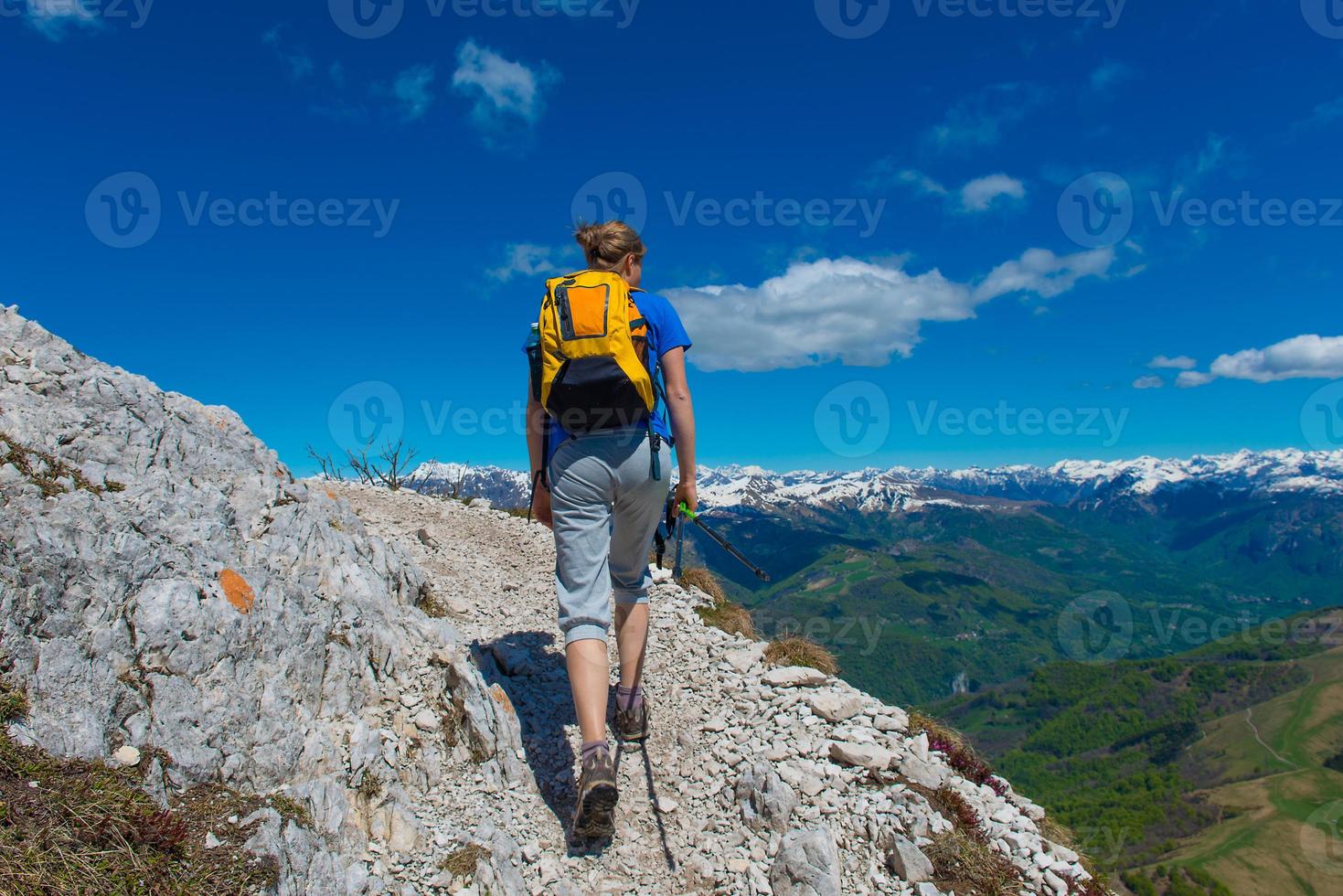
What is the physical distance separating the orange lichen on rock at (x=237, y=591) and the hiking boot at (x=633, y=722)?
3.73m

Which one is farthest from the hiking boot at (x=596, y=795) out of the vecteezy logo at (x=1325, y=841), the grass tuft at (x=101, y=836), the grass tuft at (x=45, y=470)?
the vecteezy logo at (x=1325, y=841)

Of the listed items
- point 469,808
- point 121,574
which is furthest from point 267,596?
point 469,808

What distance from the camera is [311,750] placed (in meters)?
5.72

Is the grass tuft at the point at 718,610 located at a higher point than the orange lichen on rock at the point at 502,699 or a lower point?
higher

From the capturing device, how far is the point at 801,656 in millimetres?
9383

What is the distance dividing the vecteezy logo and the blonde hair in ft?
775

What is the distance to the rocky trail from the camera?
4.88m

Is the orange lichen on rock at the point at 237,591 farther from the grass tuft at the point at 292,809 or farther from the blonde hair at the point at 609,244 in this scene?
the blonde hair at the point at 609,244

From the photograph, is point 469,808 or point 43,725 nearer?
point 43,725

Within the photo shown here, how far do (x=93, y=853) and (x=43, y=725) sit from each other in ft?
4.07

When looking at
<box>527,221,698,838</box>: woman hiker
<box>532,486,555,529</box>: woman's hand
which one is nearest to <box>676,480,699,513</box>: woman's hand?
<box>527,221,698,838</box>: woman hiker

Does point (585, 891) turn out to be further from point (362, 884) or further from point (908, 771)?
point (908, 771)

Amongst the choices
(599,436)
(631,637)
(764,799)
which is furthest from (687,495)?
(764,799)

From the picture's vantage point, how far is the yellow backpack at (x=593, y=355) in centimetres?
561
